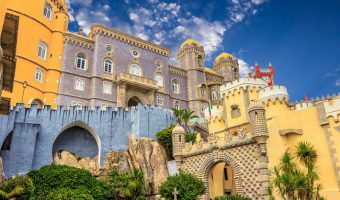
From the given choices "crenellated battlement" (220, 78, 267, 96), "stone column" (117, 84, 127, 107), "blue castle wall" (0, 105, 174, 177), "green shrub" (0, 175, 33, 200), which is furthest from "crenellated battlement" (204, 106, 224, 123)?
"green shrub" (0, 175, 33, 200)

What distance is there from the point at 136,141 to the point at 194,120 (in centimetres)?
1168

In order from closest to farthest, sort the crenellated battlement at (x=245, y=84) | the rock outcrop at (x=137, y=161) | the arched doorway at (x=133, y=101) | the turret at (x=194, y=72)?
1. the rock outcrop at (x=137, y=161)
2. the crenellated battlement at (x=245, y=84)
3. the arched doorway at (x=133, y=101)
4. the turret at (x=194, y=72)

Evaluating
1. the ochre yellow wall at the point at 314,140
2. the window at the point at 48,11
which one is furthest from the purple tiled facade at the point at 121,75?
the ochre yellow wall at the point at 314,140

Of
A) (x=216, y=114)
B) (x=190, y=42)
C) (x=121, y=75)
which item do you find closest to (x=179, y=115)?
(x=216, y=114)

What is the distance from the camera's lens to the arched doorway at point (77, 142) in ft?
104

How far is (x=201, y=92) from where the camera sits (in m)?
52.6

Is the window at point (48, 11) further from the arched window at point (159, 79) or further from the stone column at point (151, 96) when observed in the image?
the arched window at point (159, 79)

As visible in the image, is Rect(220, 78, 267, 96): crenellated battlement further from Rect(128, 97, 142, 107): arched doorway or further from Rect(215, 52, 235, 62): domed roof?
Rect(215, 52, 235, 62): domed roof

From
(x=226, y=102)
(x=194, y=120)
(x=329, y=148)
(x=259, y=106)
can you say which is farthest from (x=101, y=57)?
(x=329, y=148)

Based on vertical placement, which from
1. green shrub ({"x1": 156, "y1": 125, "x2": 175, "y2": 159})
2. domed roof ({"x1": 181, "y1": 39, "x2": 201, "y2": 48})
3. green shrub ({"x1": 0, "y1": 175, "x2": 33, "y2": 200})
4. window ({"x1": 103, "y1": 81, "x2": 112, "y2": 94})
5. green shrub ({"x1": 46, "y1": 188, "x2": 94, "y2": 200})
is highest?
domed roof ({"x1": 181, "y1": 39, "x2": 201, "y2": 48})

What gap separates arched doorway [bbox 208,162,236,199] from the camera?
25577 millimetres

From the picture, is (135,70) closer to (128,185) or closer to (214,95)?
(214,95)

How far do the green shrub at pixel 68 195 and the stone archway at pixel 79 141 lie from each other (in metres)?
9.96

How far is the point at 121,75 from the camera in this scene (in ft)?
140
